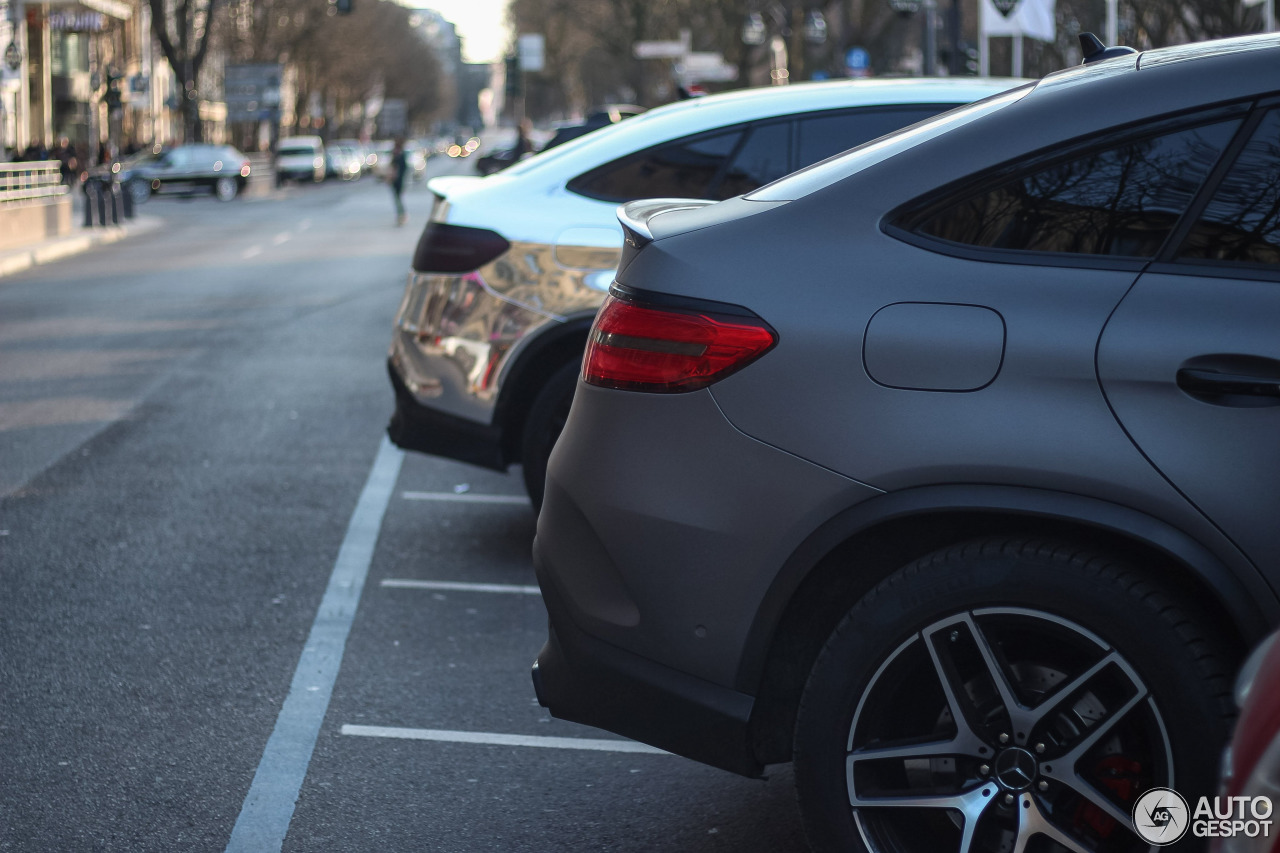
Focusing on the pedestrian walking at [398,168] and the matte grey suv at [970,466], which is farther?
the pedestrian walking at [398,168]

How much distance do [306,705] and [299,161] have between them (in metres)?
65.4

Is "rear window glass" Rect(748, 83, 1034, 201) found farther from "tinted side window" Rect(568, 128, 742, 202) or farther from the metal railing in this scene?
the metal railing

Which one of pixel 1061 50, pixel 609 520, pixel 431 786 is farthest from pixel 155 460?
Answer: pixel 1061 50

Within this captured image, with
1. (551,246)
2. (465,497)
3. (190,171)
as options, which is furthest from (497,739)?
(190,171)

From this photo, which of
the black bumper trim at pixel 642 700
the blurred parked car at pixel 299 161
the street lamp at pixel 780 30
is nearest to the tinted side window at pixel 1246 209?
the black bumper trim at pixel 642 700

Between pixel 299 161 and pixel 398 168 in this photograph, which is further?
pixel 299 161

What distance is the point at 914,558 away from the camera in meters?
2.99

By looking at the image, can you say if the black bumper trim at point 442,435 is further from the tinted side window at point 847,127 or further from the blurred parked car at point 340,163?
the blurred parked car at point 340,163

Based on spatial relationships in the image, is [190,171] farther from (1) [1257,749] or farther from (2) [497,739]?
(1) [1257,749]

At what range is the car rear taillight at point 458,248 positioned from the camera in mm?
6207

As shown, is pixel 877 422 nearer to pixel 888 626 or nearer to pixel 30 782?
pixel 888 626

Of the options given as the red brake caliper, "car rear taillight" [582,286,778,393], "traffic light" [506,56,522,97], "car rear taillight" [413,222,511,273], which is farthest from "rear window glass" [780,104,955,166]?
"traffic light" [506,56,522,97]

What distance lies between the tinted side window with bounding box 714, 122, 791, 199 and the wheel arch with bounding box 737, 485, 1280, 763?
130 inches

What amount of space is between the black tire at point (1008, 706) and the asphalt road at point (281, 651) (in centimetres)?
76
